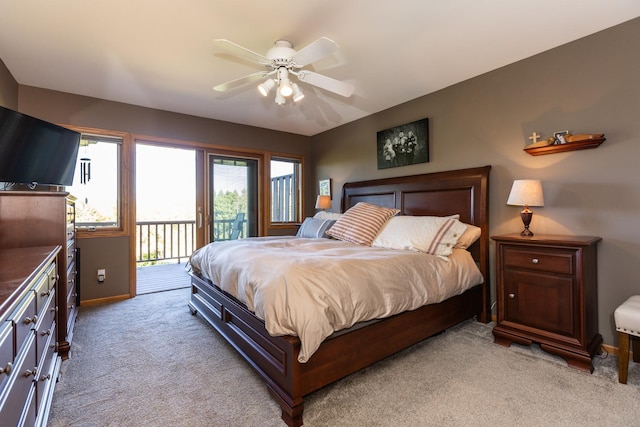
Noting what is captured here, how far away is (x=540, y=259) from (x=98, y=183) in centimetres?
480

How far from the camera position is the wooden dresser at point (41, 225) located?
1947 millimetres

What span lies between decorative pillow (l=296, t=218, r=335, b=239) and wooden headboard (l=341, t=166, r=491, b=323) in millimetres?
873

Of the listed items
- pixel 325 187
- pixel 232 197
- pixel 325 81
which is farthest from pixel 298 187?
pixel 325 81

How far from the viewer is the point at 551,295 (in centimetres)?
222

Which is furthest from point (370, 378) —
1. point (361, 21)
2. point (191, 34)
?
point (191, 34)

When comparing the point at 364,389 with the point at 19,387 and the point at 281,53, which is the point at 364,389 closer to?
the point at 19,387

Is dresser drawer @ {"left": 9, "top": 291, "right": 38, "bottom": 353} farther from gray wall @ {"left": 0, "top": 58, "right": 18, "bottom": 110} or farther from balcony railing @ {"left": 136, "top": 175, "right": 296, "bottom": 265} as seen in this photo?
balcony railing @ {"left": 136, "top": 175, "right": 296, "bottom": 265}

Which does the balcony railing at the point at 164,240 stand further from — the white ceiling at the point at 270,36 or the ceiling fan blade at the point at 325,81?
the ceiling fan blade at the point at 325,81

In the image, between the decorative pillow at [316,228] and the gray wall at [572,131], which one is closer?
the gray wall at [572,131]

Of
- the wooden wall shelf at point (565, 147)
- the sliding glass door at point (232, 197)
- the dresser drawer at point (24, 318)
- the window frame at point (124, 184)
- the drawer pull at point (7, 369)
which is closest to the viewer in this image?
the drawer pull at point (7, 369)

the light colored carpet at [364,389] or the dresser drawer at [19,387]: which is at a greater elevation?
the dresser drawer at [19,387]

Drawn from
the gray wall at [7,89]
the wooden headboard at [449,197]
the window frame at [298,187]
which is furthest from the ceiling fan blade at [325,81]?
the gray wall at [7,89]

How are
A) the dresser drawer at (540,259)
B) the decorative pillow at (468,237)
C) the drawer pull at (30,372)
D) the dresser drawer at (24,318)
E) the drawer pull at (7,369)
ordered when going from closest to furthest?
1. the drawer pull at (7,369)
2. the dresser drawer at (24,318)
3. the drawer pull at (30,372)
4. the dresser drawer at (540,259)
5. the decorative pillow at (468,237)

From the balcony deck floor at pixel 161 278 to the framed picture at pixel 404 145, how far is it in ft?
11.5
